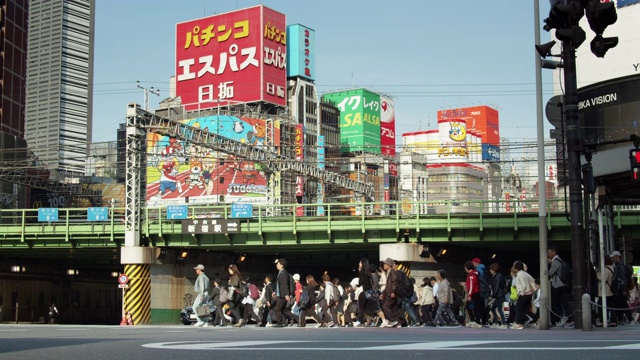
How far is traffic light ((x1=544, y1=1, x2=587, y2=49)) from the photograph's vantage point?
46.9 feet

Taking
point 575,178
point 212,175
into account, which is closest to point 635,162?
point 575,178

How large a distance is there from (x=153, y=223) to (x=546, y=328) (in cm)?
3041

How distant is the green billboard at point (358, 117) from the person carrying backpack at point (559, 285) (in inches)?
4923

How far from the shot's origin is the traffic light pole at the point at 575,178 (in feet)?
58.3

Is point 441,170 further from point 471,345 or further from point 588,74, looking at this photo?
point 471,345

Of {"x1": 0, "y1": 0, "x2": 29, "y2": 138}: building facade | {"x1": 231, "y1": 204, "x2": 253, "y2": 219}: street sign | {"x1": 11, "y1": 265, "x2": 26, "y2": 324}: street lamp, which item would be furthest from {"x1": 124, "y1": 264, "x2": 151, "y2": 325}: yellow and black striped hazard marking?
{"x1": 0, "y1": 0, "x2": 29, "y2": 138}: building facade

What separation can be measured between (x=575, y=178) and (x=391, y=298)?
5.51 meters

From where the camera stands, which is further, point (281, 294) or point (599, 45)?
point (281, 294)

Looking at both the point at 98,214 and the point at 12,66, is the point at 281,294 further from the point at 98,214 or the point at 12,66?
the point at 12,66

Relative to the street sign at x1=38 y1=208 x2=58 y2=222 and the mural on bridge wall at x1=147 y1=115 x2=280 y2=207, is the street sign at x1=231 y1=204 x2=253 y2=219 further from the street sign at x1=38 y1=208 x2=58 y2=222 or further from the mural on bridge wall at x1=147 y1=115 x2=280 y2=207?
the mural on bridge wall at x1=147 y1=115 x2=280 y2=207

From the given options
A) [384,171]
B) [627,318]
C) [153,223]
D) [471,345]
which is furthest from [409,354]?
[384,171]

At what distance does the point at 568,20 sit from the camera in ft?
48.0

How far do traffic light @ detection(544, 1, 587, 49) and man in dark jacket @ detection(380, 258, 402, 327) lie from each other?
810 cm

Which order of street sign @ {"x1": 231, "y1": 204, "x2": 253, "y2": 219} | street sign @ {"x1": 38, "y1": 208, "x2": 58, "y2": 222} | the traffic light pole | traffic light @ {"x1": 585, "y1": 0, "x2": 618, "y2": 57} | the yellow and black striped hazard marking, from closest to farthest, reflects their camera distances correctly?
traffic light @ {"x1": 585, "y1": 0, "x2": 618, "y2": 57} → the traffic light pole → the yellow and black striped hazard marking → street sign @ {"x1": 231, "y1": 204, "x2": 253, "y2": 219} → street sign @ {"x1": 38, "y1": 208, "x2": 58, "y2": 222}
